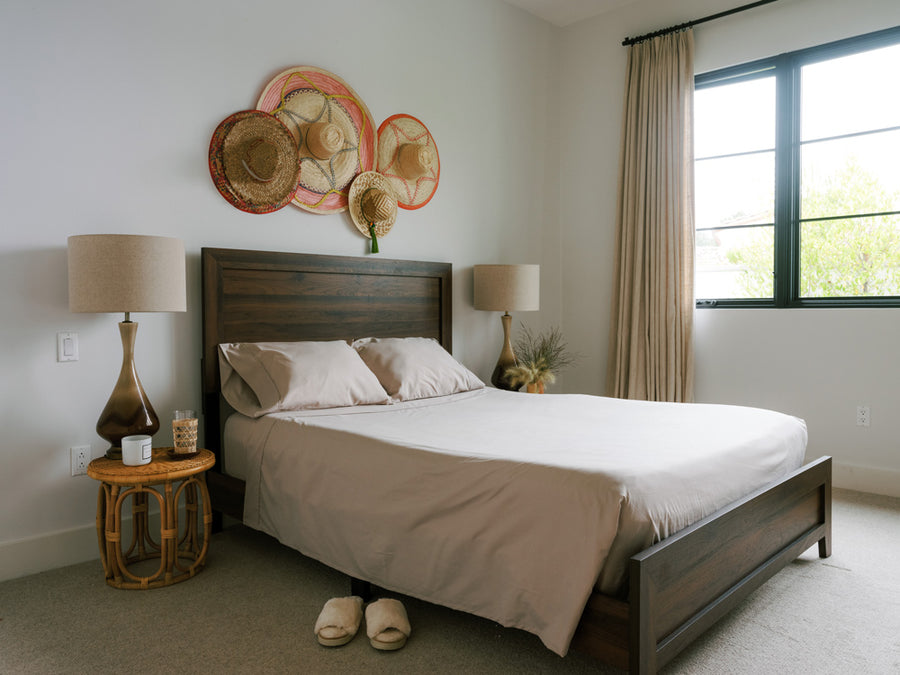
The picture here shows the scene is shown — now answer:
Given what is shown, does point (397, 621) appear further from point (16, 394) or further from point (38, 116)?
point (38, 116)

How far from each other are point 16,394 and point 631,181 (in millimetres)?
3651

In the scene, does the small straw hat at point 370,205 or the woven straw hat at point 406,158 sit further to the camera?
the woven straw hat at point 406,158

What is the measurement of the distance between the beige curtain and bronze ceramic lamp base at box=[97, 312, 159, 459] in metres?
2.98

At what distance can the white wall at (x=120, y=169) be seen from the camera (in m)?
2.46

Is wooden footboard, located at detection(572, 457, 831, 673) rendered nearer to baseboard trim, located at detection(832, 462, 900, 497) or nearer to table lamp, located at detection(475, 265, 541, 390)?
baseboard trim, located at detection(832, 462, 900, 497)

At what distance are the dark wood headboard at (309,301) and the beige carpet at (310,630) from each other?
A: 806 mm

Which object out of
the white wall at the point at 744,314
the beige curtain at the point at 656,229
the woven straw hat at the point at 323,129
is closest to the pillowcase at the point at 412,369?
the woven straw hat at the point at 323,129

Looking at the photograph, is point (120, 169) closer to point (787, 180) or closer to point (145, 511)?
point (145, 511)

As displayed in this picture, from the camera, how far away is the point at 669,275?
13.8ft

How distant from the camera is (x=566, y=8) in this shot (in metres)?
4.57

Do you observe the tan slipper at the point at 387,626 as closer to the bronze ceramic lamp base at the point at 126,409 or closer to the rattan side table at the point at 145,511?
the rattan side table at the point at 145,511

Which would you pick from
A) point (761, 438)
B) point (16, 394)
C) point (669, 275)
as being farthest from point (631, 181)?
point (16, 394)

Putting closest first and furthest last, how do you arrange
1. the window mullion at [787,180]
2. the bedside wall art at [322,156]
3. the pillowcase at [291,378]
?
the pillowcase at [291,378] < the bedside wall art at [322,156] < the window mullion at [787,180]

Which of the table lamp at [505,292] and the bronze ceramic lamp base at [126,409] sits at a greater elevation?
the table lamp at [505,292]
